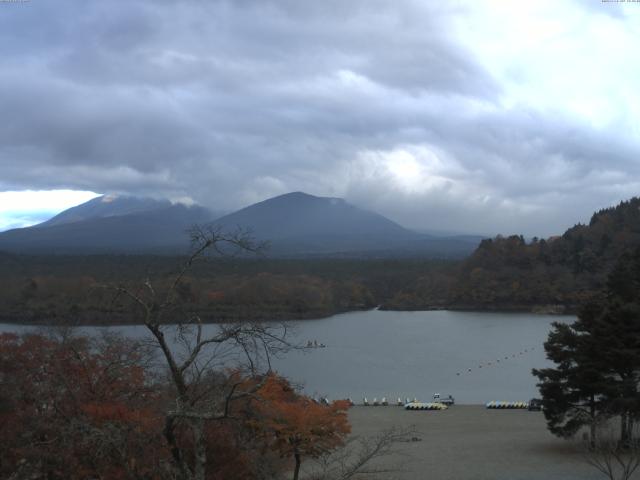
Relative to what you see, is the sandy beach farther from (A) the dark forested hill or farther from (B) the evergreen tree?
(A) the dark forested hill

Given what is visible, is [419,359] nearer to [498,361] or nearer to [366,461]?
[498,361]

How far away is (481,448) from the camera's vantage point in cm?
1112

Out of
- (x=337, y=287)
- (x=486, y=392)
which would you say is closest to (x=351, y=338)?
(x=486, y=392)

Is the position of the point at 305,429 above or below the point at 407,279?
below

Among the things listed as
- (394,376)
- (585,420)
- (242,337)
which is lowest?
(394,376)

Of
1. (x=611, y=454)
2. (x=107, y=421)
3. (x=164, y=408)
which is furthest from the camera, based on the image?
(x=611, y=454)

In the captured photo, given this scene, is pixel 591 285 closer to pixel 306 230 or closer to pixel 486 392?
pixel 486 392

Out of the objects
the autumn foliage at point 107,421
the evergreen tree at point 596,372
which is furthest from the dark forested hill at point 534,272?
the autumn foliage at point 107,421

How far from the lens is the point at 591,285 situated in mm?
45656

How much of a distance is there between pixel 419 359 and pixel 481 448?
47.4 ft

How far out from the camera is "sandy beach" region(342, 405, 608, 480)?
30.2ft

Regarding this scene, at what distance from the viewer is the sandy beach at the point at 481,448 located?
30.2 feet

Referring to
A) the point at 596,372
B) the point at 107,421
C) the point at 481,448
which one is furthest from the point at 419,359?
the point at 107,421

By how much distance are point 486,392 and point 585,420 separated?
10151mm
